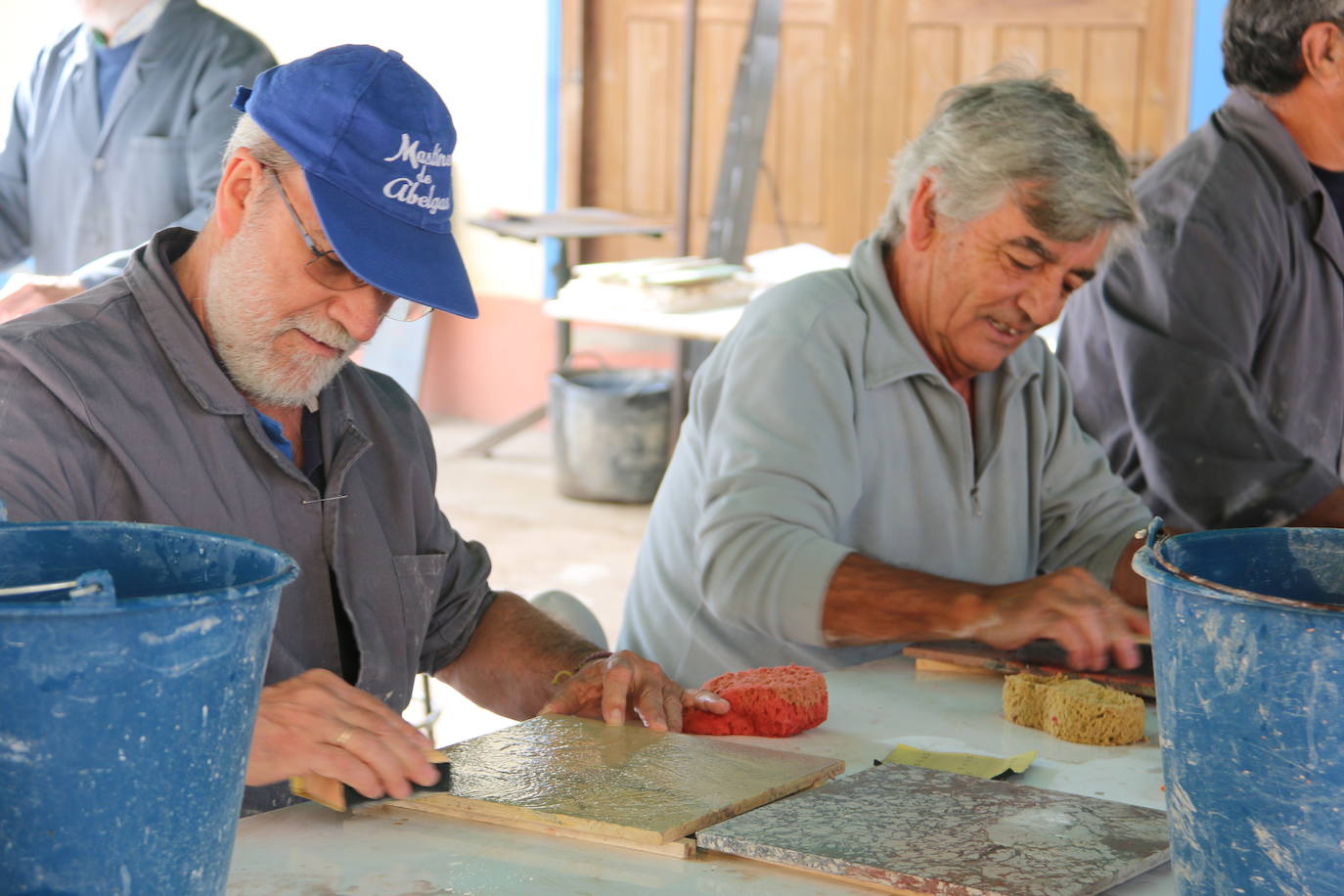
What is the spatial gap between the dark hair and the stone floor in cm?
243

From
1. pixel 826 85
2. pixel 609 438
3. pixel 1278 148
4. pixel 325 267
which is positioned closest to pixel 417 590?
pixel 325 267

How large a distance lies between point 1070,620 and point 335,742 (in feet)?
3.11

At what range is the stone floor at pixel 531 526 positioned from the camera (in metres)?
5.21

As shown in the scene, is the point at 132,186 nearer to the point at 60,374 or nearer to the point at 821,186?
the point at 60,374

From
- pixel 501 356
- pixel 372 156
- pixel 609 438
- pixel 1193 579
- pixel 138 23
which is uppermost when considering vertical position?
pixel 138 23

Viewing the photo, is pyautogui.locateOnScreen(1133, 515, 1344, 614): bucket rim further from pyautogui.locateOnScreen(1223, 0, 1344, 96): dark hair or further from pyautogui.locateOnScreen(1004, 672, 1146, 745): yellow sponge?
pyautogui.locateOnScreen(1223, 0, 1344, 96): dark hair

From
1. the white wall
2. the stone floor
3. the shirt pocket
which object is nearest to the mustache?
the shirt pocket

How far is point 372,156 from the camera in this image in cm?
→ 170

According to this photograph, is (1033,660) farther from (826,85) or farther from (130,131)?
(826,85)

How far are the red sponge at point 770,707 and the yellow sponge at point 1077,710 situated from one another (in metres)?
0.24

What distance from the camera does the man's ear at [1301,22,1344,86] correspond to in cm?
252

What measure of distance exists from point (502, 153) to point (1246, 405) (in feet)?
18.2

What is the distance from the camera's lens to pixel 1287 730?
40.5 inches

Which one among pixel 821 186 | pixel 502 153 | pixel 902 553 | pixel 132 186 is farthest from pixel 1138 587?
pixel 502 153
